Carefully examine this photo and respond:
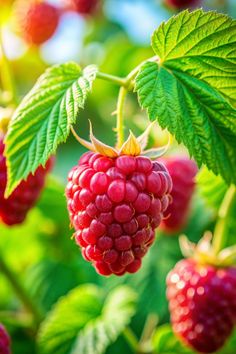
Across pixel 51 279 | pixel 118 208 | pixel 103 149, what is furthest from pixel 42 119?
pixel 51 279

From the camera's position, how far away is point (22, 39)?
338 centimetres

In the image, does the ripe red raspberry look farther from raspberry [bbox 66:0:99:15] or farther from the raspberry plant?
the raspberry plant

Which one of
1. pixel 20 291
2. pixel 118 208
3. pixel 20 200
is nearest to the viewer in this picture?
pixel 118 208

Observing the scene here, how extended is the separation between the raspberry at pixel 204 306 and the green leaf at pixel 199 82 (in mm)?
551

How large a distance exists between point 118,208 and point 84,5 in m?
1.95

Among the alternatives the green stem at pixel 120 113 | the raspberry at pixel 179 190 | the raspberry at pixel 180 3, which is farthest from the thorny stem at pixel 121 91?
the raspberry at pixel 180 3

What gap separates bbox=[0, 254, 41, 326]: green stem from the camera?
2.38m

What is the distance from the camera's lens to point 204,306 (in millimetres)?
2098

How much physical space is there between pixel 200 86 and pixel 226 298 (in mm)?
740

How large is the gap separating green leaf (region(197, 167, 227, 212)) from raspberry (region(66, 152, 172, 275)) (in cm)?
47

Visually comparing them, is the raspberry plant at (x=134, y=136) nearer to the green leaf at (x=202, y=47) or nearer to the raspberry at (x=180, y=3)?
the green leaf at (x=202, y=47)

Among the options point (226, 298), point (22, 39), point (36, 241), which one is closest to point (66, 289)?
point (36, 241)

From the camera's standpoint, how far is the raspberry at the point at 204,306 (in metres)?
2.08

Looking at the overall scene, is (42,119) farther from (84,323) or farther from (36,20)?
(36,20)
